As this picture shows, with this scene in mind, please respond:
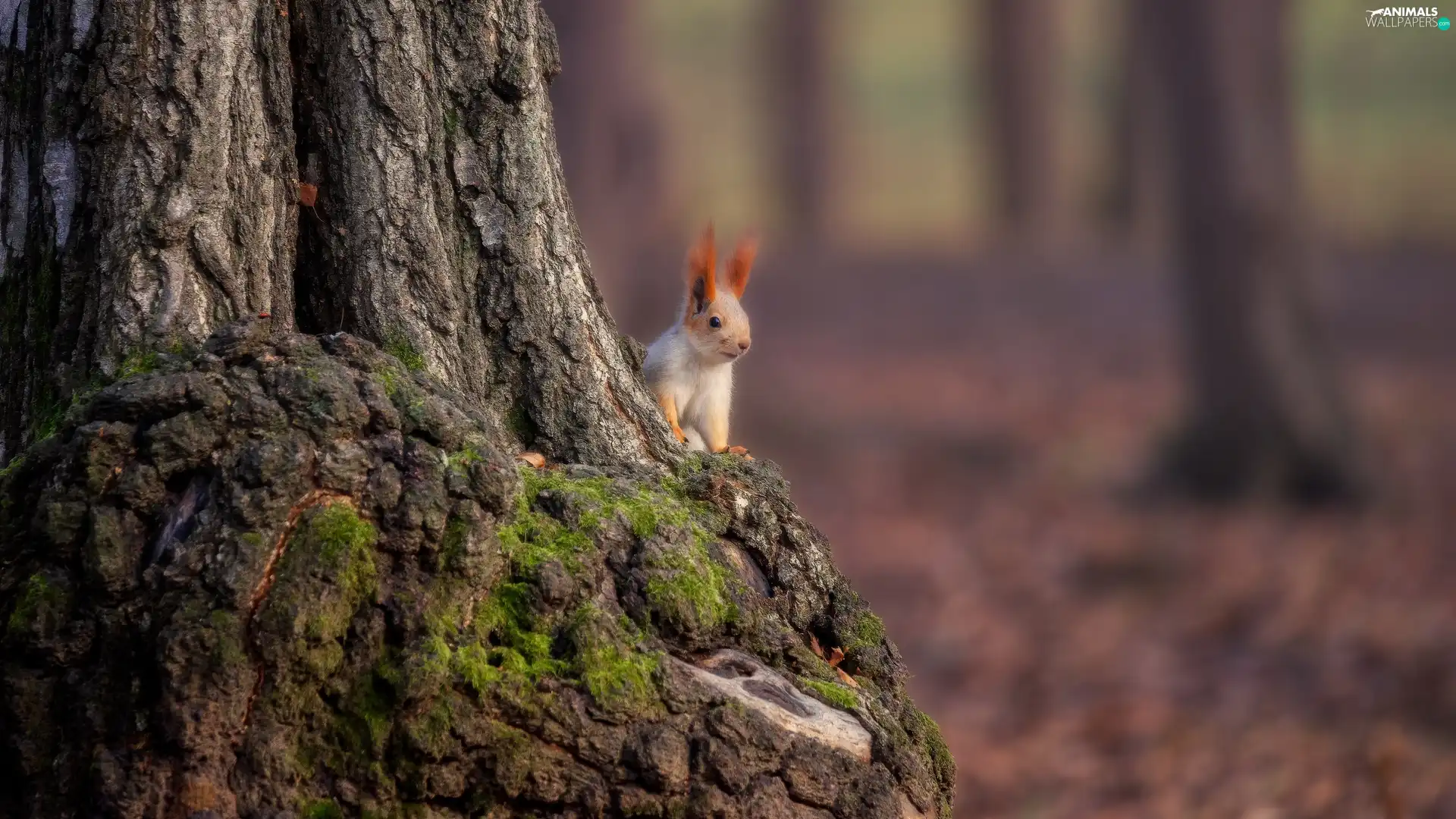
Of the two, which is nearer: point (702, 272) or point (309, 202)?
point (309, 202)

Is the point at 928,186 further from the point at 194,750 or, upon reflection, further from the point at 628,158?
the point at 194,750

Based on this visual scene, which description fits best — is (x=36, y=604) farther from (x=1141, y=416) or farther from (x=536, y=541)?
(x=1141, y=416)

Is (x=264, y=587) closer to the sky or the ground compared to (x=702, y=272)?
closer to the ground

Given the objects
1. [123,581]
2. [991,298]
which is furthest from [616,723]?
[991,298]

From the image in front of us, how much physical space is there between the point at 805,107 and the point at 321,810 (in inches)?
984

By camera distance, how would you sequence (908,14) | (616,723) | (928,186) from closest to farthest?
(616,723) → (928,186) → (908,14)

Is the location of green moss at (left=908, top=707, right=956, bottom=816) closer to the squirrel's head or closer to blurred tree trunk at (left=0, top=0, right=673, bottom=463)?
blurred tree trunk at (left=0, top=0, right=673, bottom=463)

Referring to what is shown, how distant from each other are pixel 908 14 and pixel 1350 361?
27.1 metres

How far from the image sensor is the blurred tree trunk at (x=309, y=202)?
2762 millimetres

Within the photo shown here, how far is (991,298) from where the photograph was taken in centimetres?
1752

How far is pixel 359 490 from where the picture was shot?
249cm

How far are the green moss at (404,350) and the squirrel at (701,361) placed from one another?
1.15 m

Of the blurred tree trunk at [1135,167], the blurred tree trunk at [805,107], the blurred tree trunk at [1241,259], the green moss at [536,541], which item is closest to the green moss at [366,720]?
the green moss at [536,541]

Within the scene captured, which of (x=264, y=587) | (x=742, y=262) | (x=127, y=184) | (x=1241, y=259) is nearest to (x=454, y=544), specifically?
(x=264, y=587)
